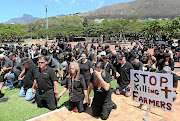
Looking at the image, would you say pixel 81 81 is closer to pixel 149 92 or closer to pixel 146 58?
pixel 149 92

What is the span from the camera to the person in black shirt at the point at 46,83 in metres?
5.32

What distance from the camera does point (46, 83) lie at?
5.42m

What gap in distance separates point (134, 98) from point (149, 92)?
0.56m

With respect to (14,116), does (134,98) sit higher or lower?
higher

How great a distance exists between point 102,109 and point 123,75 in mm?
2361

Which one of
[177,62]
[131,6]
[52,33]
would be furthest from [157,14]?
[177,62]

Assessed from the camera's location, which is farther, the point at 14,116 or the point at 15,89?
the point at 15,89

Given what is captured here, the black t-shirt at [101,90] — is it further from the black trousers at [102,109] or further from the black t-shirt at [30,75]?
the black t-shirt at [30,75]

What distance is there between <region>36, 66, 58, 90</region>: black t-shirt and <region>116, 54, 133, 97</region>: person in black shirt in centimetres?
272

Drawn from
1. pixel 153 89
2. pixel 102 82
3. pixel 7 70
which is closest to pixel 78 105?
pixel 102 82

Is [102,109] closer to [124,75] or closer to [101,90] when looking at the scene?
[101,90]

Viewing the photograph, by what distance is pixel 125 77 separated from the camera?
6.84 meters

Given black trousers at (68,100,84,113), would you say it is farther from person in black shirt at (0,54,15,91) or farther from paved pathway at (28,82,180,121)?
person in black shirt at (0,54,15,91)

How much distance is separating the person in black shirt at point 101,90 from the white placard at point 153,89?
93 centimetres
